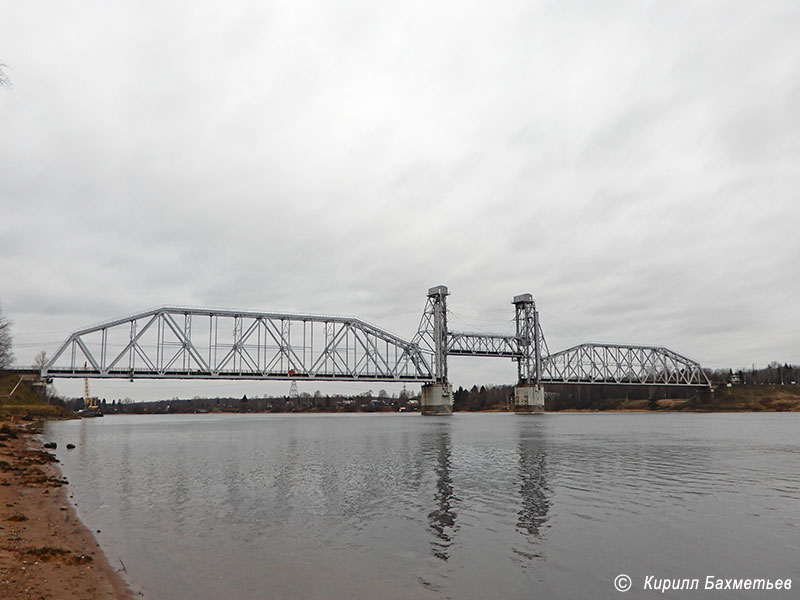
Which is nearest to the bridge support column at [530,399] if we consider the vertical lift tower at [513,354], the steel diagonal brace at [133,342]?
the vertical lift tower at [513,354]

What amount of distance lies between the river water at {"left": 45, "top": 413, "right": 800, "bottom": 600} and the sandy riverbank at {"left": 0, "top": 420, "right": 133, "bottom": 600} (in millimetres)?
741

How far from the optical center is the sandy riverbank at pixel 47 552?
11570 millimetres

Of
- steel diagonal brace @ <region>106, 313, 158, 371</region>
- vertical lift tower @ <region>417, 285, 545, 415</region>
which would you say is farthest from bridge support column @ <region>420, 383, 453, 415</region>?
steel diagonal brace @ <region>106, 313, 158, 371</region>

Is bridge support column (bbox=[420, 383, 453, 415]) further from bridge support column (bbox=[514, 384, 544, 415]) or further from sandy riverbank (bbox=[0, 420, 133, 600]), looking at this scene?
sandy riverbank (bbox=[0, 420, 133, 600])

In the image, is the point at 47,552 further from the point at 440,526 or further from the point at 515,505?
the point at 515,505

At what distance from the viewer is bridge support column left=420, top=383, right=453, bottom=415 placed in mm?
162125

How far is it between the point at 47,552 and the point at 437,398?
495ft

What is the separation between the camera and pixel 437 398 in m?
162

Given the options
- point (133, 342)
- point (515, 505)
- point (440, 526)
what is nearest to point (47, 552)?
point (440, 526)

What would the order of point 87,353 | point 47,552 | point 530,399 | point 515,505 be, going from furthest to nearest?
point 530,399 < point 87,353 < point 515,505 < point 47,552

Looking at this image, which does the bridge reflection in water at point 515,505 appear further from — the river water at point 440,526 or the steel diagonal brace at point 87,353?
the steel diagonal brace at point 87,353

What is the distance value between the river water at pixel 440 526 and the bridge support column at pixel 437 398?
415 feet

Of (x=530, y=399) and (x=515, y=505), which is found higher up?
(x=515, y=505)

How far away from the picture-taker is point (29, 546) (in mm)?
14438
